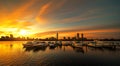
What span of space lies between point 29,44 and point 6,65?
1827 inches

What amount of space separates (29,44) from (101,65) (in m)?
56.5

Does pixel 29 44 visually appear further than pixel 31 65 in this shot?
Yes

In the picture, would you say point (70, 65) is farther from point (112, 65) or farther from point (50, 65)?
point (112, 65)

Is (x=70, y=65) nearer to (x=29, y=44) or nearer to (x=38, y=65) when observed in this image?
(x=38, y=65)

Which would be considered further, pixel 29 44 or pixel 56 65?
pixel 29 44

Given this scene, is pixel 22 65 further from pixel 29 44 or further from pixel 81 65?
pixel 29 44

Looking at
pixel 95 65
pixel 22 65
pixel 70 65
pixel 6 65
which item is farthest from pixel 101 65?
pixel 6 65

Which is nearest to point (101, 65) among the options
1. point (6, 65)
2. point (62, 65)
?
point (62, 65)

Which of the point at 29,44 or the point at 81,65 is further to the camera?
the point at 29,44

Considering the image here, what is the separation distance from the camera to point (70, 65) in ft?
97.7

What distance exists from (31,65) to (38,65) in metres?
1.98

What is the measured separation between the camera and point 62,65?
29828 mm

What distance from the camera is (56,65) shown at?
29.8 meters

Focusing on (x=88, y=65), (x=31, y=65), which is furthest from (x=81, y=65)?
(x=31, y=65)
